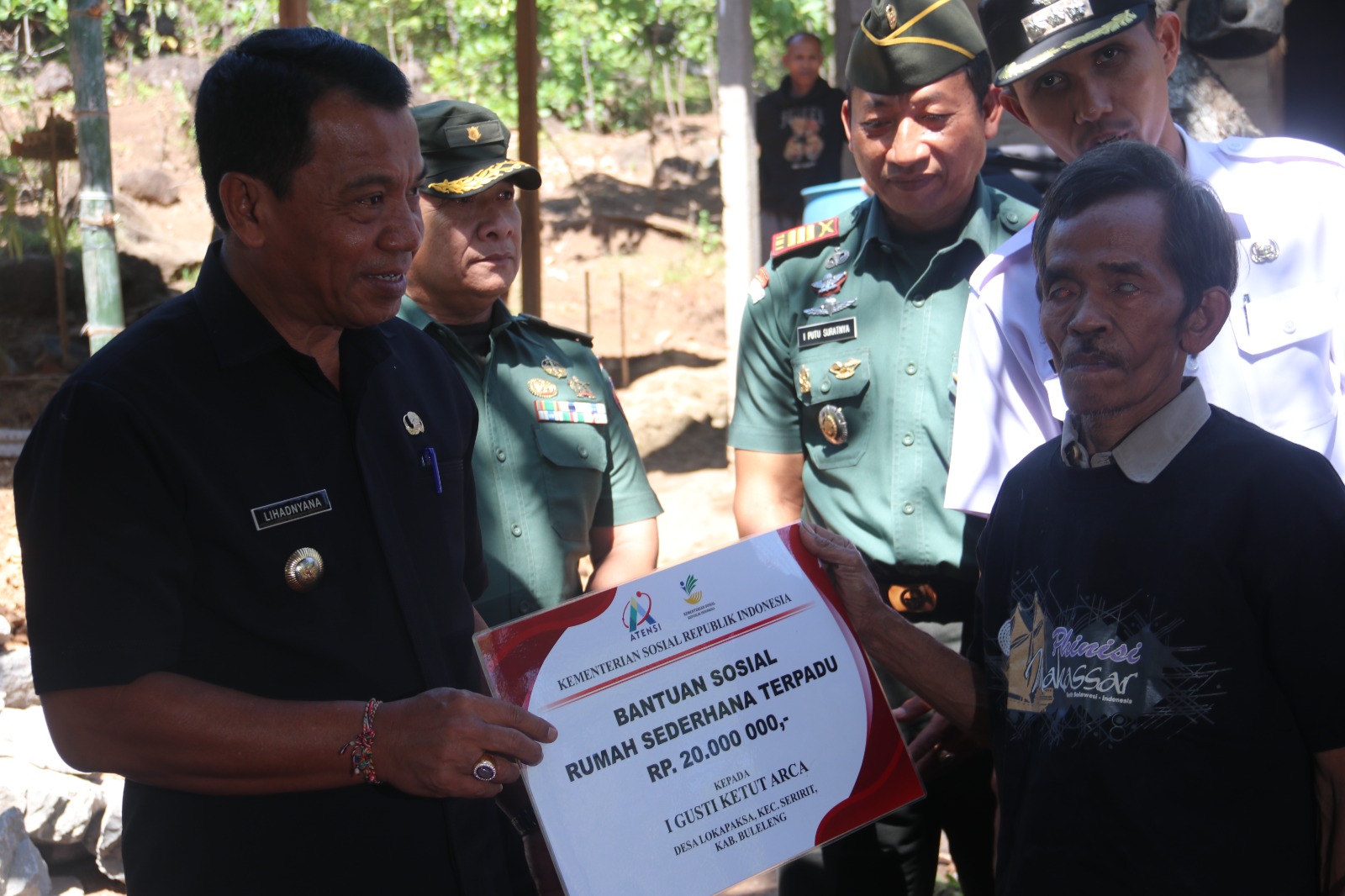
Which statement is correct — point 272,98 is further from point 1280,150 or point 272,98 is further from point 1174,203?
point 1280,150

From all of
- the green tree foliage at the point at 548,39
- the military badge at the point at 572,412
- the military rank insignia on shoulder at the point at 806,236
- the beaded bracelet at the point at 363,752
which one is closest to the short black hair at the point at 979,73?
the military rank insignia on shoulder at the point at 806,236

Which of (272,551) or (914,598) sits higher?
(272,551)

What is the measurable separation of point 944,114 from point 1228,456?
1.27m

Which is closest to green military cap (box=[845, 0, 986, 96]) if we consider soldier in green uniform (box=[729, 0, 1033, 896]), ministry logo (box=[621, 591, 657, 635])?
soldier in green uniform (box=[729, 0, 1033, 896])

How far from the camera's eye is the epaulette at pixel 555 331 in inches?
116

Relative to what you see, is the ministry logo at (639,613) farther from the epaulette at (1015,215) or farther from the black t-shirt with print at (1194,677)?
the epaulette at (1015,215)

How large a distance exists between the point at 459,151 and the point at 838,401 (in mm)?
1060

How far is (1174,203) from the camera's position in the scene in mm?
1671

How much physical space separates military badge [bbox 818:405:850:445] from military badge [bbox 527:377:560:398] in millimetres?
635

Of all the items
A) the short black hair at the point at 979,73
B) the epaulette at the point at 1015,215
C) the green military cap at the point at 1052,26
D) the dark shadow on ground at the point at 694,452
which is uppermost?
the green military cap at the point at 1052,26

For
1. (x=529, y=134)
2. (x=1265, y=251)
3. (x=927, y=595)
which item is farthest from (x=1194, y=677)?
(x=529, y=134)

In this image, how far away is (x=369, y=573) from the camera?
169cm

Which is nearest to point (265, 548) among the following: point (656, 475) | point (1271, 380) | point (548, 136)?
point (1271, 380)

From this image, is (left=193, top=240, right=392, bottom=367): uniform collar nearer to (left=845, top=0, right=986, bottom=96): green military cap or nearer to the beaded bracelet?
the beaded bracelet
